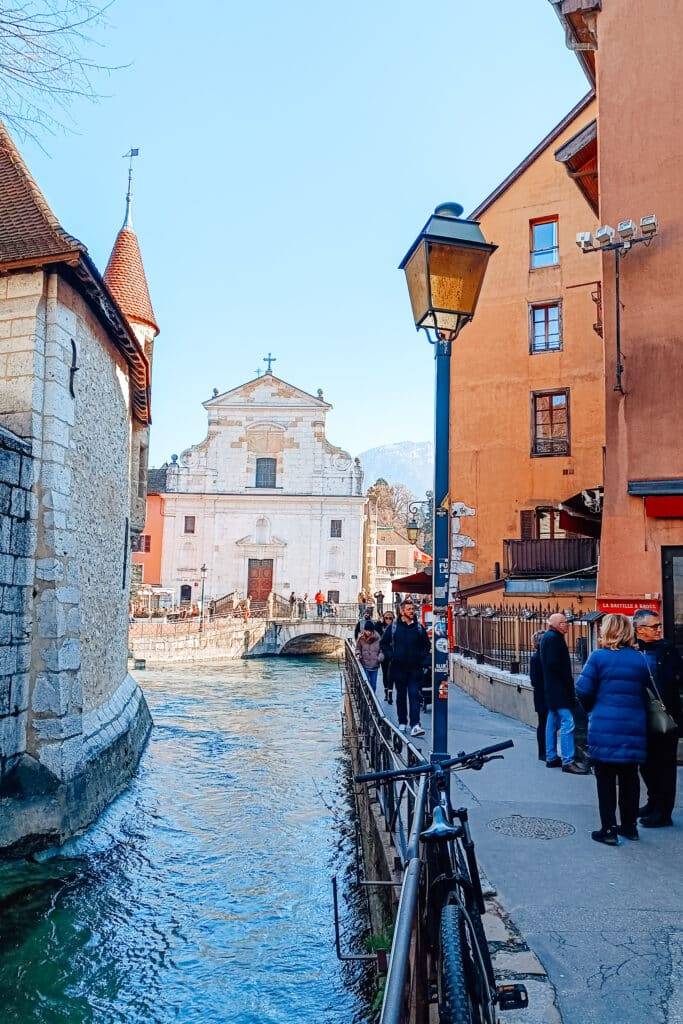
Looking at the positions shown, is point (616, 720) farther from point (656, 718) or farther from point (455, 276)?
point (455, 276)

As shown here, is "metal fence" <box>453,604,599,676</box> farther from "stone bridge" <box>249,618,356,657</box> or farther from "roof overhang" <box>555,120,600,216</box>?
"stone bridge" <box>249,618,356,657</box>

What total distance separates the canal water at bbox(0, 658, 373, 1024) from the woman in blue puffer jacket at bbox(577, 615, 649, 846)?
219cm

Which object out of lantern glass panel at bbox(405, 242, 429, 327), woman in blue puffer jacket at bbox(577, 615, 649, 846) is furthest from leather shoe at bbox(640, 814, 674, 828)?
lantern glass panel at bbox(405, 242, 429, 327)

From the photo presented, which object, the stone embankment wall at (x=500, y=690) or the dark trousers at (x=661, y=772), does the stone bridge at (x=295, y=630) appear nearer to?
the stone embankment wall at (x=500, y=690)

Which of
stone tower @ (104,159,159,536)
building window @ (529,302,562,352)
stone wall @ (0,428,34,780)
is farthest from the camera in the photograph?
building window @ (529,302,562,352)

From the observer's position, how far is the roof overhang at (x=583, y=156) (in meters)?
11.8

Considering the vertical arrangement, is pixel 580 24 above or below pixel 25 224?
above

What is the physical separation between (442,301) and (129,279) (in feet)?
44.6

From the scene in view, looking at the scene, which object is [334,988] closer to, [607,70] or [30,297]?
[30,297]

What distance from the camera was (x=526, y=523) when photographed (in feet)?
67.5

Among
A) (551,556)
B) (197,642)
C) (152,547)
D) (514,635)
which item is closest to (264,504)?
(152,547)

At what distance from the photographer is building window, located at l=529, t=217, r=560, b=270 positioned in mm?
21328

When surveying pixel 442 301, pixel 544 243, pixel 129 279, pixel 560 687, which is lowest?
pixel 560 687

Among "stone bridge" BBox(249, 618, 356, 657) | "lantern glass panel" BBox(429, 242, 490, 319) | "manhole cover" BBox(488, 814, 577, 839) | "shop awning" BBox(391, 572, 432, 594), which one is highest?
"lantern glass panel" BBox(429, 242, 490, 319)
